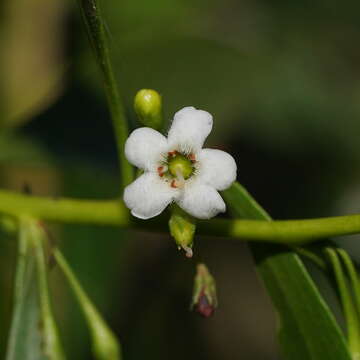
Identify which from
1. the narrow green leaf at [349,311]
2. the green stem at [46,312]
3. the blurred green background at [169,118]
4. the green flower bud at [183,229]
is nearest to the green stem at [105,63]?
the green flower bud at [183,229]

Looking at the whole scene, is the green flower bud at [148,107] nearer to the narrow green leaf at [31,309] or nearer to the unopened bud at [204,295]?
the unopened bud at [204,295]

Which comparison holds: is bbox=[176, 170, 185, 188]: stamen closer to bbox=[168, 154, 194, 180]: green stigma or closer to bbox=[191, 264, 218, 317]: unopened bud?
bbox=[168, 154, 194, 180]: green stigma

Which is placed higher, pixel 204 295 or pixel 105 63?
pixel 105 63

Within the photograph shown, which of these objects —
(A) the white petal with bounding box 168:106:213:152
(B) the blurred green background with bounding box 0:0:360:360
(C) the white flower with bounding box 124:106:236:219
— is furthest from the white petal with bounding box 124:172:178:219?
(B) the blurred green background with bounding box 0:0:360:360

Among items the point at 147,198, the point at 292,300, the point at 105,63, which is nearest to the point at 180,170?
the point at 147,198

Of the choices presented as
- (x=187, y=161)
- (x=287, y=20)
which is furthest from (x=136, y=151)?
(x=287, y=20)

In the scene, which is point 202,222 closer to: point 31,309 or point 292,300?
point 292,300
